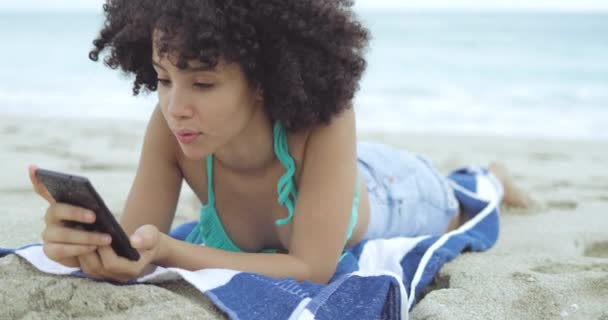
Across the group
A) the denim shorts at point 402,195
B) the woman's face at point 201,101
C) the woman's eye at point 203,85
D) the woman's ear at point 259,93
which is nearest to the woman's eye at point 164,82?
the woman's face at point 201,101

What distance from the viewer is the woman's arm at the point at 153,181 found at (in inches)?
96.2

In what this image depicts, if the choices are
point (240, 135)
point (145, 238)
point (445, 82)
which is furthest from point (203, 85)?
point (445, 82)

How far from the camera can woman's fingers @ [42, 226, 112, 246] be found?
177cm

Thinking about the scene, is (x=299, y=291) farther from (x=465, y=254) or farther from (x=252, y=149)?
(x=465, y=254)

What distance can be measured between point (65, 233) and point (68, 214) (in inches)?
3.8

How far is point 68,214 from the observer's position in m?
1.73

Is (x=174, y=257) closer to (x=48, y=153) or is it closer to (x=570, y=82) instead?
(x=48, y=153)

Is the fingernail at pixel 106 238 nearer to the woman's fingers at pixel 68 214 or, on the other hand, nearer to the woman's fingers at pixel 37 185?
the woman's fingers at pixel 68 214

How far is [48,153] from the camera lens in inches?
198

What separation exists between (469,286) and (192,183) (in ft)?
3.52

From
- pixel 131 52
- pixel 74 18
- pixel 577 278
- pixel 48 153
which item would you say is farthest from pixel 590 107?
pixel 74 18

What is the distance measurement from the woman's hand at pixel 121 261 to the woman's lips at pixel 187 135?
27 cm

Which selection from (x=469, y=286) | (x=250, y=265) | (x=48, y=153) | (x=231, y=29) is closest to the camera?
(x=231, y=29)

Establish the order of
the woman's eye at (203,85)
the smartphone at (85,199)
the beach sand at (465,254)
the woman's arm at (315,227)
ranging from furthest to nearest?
the woman's arm at (315,227) → the woman's eye at (203,85) → the beach sand at (465,254) → the smartphone at (85,199)
